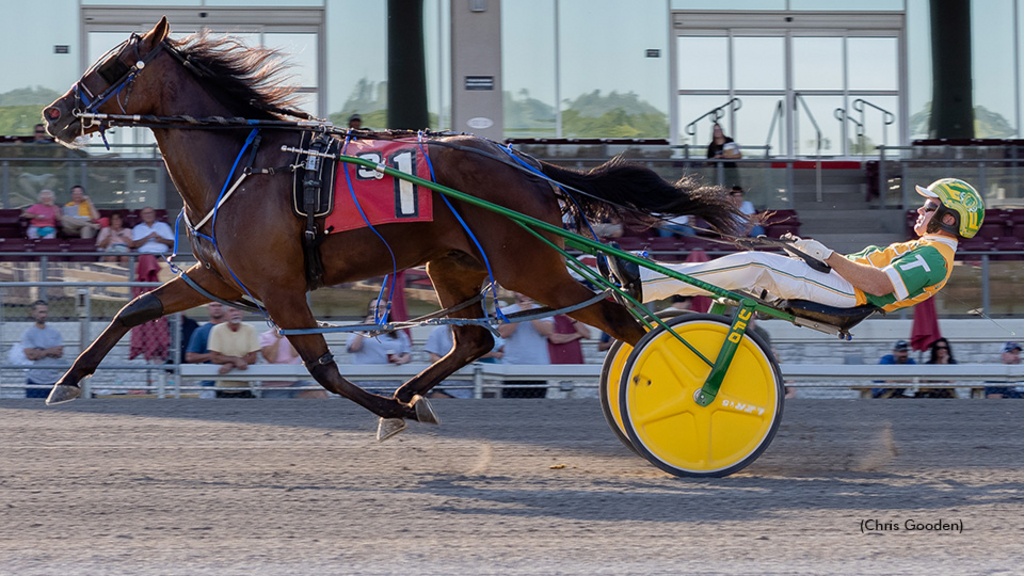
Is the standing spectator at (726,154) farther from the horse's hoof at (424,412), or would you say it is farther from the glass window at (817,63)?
the horse's hoof at (424,412)

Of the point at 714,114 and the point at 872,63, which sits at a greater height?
the point at 872,63

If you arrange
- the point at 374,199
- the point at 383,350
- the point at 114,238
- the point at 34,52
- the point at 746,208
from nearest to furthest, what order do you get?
1. the point at 374,199
2. the point at 383,350
3. the point at 114,238
4. the point at 746,208
5. the point at 34,52

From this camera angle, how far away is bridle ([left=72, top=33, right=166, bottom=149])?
15.2 feet

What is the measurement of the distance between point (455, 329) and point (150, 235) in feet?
17.0

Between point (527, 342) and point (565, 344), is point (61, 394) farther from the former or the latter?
point (565, 344)

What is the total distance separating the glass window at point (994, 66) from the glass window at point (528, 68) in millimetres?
6407

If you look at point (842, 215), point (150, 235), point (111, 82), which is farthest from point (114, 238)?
point (842, 215)

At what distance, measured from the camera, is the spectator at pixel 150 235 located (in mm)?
9320

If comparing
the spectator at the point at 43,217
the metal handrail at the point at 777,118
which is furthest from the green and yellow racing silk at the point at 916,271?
the metal handrail at the point at 777,118

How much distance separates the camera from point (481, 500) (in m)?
4.10

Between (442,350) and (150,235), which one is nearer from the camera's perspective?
(442,350)

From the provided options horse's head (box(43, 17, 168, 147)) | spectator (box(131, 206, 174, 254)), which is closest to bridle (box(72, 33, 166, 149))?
horse's head (box(43, 17, 168, 147))

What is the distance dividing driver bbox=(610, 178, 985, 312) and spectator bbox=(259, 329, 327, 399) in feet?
11.4

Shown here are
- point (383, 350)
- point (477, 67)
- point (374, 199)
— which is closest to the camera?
point (374, 199)
